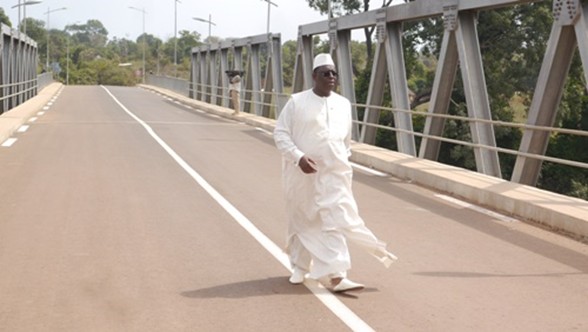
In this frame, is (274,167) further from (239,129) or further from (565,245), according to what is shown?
(239,129)

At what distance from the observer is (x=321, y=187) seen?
6.77 metres

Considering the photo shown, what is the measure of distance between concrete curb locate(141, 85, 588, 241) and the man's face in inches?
153

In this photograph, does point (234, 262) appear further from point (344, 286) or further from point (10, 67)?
point (10, 67)

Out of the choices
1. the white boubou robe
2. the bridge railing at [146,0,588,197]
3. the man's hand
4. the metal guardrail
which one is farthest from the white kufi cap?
the bridge railing at [146,0,588,197]

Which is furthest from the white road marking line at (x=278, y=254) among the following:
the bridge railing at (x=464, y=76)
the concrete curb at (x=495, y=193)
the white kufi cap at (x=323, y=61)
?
the bridge railing at (x=464, y=76)

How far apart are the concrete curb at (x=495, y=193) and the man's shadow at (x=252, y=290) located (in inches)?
148

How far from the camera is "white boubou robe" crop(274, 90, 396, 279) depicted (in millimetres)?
6672

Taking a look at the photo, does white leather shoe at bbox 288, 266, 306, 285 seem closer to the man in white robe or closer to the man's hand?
the man in white robe

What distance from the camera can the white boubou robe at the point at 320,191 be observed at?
21.9 ft

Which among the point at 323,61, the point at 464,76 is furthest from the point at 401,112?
the point at 323,61

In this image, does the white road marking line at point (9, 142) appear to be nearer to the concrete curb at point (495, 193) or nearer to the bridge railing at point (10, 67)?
the concrete curb at point (495, 193)

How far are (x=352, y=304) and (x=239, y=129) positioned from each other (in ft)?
68.3

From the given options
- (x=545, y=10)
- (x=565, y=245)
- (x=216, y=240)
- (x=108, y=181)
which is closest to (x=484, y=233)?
(x=565, y=245)

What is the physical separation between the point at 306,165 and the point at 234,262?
5.02ft
